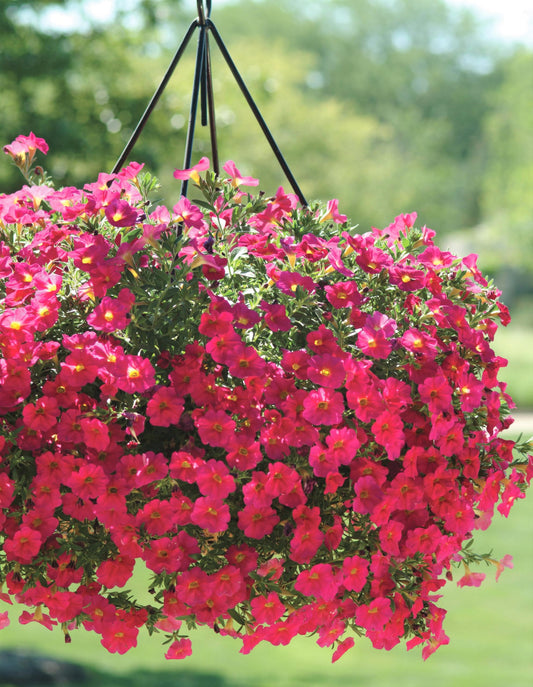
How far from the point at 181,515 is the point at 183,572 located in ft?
0.38

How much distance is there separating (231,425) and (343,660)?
6751 mm

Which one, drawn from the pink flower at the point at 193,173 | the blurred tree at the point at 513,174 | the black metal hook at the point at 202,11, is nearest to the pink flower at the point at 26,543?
the pink flower at the point at 193,173

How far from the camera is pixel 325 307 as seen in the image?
66.7 inches

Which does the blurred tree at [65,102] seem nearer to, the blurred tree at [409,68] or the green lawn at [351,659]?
the green lawn at [351,659]

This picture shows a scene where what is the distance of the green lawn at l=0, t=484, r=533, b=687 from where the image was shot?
6.92 m

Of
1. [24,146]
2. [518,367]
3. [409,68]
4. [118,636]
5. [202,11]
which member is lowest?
[118,636]

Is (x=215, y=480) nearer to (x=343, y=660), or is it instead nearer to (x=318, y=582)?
(x=318, y=582)

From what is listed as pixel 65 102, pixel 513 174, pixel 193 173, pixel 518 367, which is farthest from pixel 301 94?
pixel 193 173

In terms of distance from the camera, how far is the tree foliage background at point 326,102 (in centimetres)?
728

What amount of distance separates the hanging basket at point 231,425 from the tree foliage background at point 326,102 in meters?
4.89

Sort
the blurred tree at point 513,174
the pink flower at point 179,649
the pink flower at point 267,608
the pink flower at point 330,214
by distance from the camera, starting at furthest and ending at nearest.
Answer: the blurred tree at point 513,174, the pink flower at point 330,214, the pink flower at point 179,649, the pink flower at point 267,608

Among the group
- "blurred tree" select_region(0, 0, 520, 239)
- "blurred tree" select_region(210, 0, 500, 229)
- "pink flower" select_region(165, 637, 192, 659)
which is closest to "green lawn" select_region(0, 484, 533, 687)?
"blurred tree" select_region(0, 0, 520, 239)

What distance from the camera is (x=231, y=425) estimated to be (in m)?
1.47

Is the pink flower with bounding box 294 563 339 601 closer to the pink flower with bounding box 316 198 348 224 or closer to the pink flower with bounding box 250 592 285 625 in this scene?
the pink flower with bounding box 250 592 285 625
